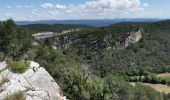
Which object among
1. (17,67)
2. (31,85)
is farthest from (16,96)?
(17,67)

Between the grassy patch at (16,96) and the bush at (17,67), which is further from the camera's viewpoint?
the bush at (17,67)

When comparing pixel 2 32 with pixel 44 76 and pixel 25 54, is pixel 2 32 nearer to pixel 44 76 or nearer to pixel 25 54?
pixel 25 54

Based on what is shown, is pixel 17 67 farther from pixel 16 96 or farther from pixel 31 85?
pixel 16 96

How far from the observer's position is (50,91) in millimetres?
34875

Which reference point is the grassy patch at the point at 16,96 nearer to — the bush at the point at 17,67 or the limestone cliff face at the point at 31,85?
the limestone cliff face at the point at 31,85

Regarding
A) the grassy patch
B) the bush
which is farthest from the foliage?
the grassy patch

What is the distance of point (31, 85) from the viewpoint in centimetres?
3422

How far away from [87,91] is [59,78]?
33.0 ft

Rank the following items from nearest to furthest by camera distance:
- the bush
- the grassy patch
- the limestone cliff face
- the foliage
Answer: the grassy patch < the limestone cliff face < the bush < the foliage

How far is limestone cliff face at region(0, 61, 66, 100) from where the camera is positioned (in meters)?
31.5

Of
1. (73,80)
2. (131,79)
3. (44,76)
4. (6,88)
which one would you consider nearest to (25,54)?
(73,80)

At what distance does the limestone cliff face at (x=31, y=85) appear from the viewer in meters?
31.5

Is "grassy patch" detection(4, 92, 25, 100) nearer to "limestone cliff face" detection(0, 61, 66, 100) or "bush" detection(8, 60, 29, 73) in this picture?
"limestone cliff face" detection(0, 61, 66, 100)

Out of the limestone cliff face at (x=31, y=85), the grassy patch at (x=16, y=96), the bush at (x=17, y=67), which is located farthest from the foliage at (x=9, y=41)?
the grassy patch at (x=16, y=96)
